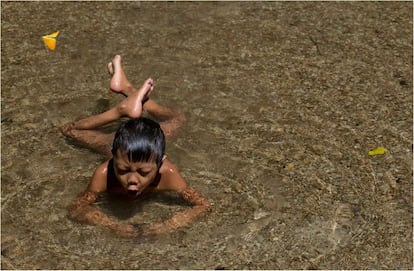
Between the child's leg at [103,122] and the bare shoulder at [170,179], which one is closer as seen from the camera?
the bare shoulder at [170,179]

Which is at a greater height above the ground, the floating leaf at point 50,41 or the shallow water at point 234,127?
the floating leaf at point 50,41

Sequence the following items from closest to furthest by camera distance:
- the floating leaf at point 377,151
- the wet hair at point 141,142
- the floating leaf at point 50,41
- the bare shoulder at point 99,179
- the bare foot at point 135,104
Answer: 1. the wet hair at point 141,142
2. the bare shoulder at point 99,179
3. the bare foot at point 135,104
4. the floating leaf at point 377,151
5. the floating leaf at point 50,41

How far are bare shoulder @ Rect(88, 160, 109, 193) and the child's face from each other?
0.67 ft

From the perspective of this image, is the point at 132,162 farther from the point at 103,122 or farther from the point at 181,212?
the point at 103,122

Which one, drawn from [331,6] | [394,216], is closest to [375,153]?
[394,216]

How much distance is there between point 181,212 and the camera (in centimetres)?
403

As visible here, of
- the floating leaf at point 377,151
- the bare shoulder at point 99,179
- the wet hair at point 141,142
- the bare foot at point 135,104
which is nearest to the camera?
the wet hair at point 141,142

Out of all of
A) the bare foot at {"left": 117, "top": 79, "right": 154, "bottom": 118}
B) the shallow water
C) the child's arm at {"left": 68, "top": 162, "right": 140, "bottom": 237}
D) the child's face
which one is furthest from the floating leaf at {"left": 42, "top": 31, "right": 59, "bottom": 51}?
the child's face

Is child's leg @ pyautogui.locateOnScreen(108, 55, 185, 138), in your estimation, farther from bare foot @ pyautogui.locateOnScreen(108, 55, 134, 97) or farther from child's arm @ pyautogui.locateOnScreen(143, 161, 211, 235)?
child's arm @ pyautogui.locateOnScreen(143, 161, 211, 235)

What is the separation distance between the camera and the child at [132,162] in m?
3.76

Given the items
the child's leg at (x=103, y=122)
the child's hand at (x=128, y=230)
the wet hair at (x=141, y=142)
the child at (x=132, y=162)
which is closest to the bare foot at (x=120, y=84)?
the child at (x=132, y=162)

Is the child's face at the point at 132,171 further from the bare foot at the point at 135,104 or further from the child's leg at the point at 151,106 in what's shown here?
the child's leg at the point at 151,106

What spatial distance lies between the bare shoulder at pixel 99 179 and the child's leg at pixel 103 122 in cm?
35

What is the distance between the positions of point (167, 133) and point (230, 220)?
0.81 m
